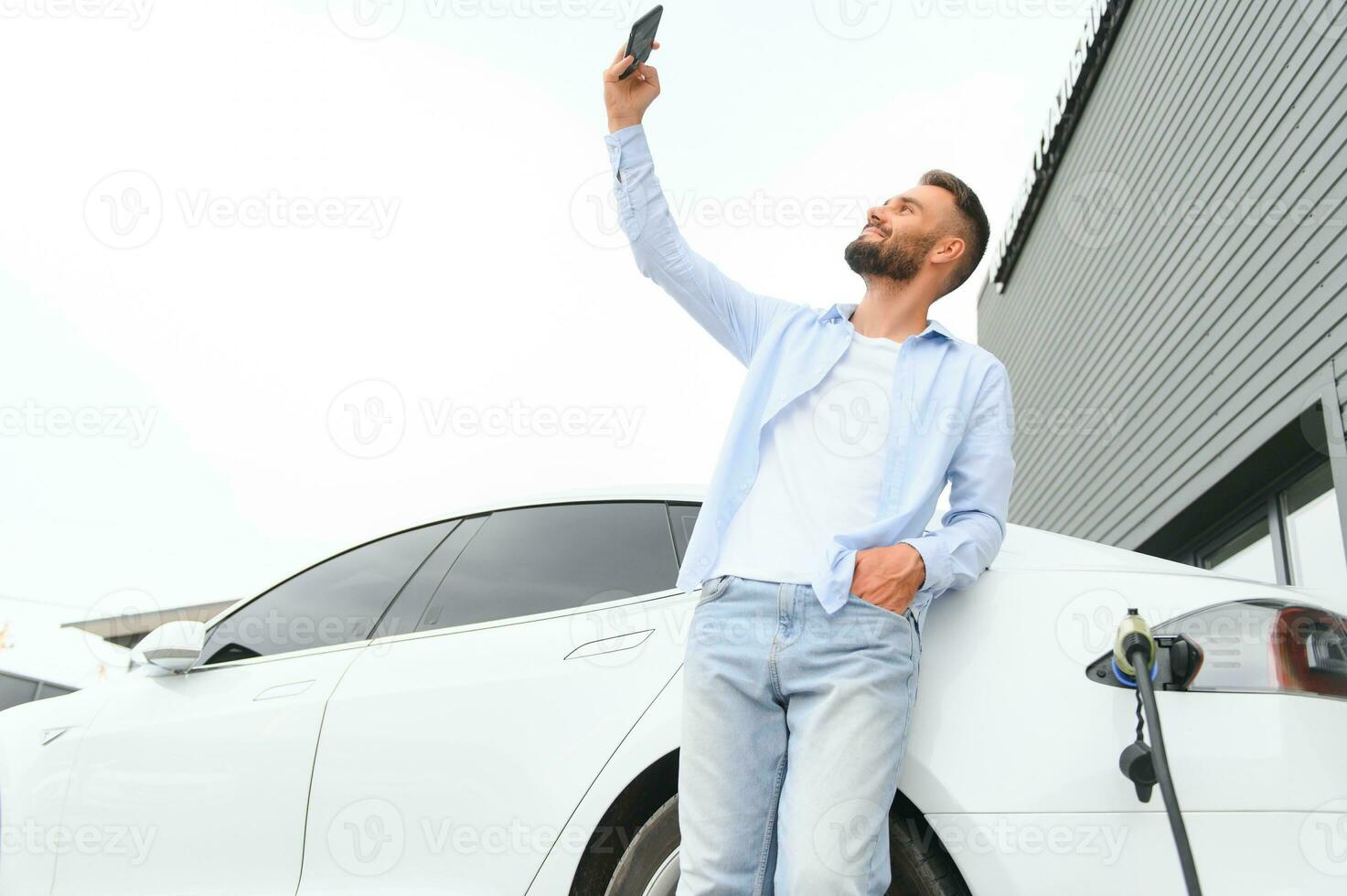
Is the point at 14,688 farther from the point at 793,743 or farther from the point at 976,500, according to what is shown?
the point at 976,500

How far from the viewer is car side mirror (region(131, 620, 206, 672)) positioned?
2.98 m

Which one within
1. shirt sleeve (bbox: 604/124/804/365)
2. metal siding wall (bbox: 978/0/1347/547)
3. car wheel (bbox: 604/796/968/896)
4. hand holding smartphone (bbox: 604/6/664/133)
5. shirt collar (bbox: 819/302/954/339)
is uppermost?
metal siding wall (bbox: 978/0/1347/547)

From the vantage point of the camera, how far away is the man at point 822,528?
1704 millimetres

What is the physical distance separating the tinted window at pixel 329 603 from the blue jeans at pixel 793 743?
4.33 ft

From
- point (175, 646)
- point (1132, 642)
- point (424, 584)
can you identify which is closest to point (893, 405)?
point (1132, 642)

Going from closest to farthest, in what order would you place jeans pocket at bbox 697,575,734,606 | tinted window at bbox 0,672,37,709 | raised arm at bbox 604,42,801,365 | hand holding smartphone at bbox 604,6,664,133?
jeans pocket at bbox 697,575,734,606 → hand holding smartphone at bbox 604,6,664,133 → raised arm at bbox 604,42,801,365 → tinted window at bbox 0,672,37,709

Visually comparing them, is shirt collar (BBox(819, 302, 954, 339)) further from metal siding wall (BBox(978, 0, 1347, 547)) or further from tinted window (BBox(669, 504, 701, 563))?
metal siding wall (BBox(978, 0, 1347, 547))

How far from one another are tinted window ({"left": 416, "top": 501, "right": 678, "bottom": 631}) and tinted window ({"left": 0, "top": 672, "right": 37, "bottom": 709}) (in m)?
7.43

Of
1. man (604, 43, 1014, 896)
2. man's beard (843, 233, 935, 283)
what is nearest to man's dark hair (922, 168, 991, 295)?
man (604, 43, 1014, 896)

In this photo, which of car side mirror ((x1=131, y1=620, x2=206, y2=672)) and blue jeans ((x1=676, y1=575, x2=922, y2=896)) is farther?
car side mirror ((x1=131, y1=620, x2=206, y2=672))

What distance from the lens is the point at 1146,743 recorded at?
1.73 metres

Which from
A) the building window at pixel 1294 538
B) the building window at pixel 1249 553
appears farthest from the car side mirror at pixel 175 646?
the building window at pixel 1249 553

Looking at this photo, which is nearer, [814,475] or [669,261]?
[814,475]

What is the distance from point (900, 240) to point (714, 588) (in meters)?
0.90
